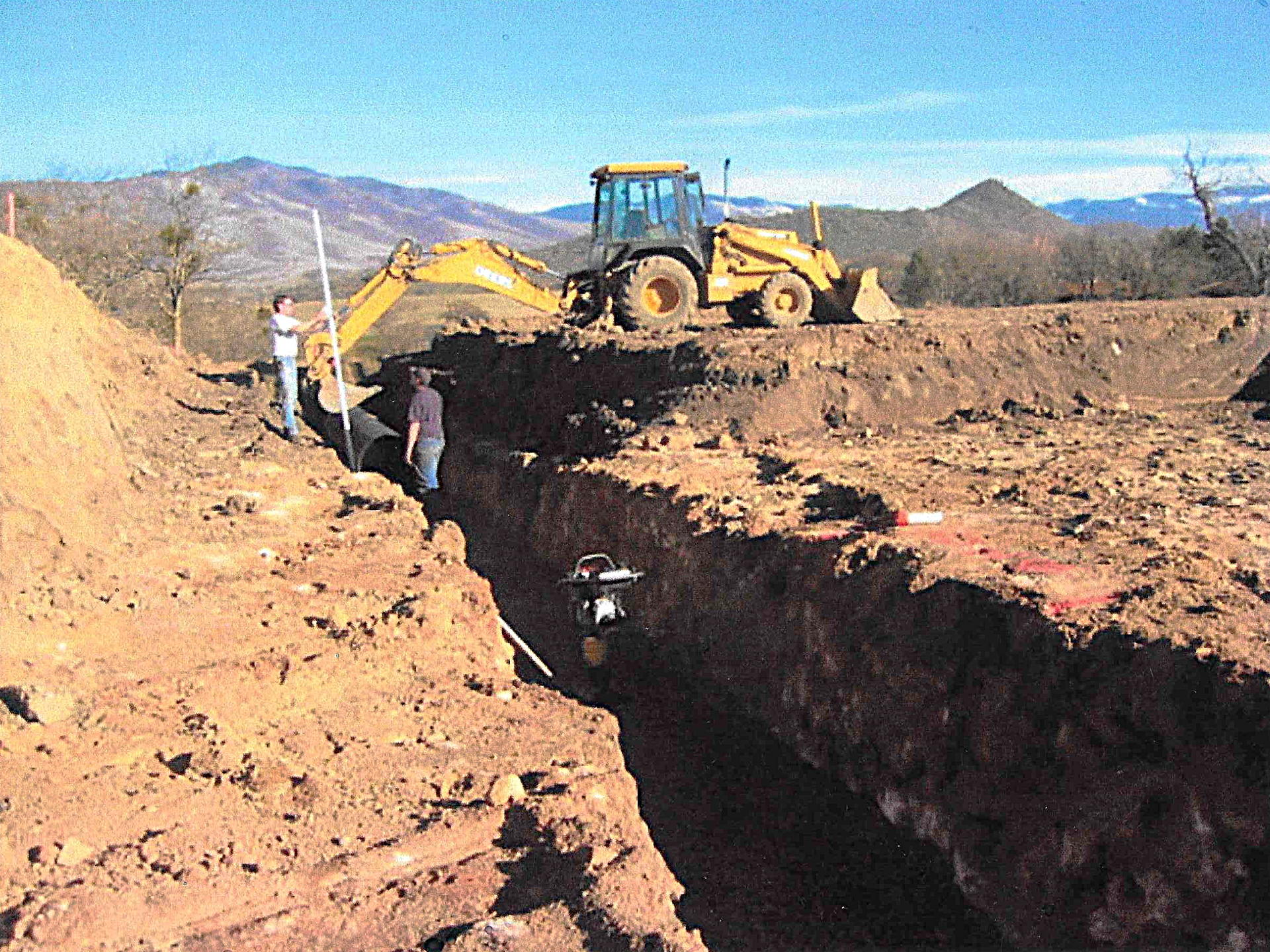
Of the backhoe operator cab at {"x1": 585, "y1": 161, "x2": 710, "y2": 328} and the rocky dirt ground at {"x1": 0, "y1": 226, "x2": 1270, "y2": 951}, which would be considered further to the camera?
the backhoe operator cab at {"x1": 585, "y1": 161, "x2": 710, "y2": 328}

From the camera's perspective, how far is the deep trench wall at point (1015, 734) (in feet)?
16.4

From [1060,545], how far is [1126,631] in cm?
193

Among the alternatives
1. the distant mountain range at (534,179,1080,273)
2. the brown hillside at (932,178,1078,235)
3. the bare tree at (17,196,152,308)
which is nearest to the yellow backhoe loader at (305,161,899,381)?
the bare tree at (17,196,152,308)

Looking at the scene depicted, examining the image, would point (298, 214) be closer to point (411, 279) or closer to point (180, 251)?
point (180, 251)

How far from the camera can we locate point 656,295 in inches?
715

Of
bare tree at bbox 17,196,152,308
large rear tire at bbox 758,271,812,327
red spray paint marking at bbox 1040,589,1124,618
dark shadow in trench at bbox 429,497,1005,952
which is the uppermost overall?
bare tree at bbox 17,196,152,308

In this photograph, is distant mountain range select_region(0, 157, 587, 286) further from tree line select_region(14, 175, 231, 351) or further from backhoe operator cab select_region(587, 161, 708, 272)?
backhoe operator cab select_region(587, 161, 708, 272)

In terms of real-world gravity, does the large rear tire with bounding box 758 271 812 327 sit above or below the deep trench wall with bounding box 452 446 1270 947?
above

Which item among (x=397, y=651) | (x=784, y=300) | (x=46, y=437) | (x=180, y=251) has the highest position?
(x=180, y=251)

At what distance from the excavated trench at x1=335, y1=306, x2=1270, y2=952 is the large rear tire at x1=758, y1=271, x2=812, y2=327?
309 inches

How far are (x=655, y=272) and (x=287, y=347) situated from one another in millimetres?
6667

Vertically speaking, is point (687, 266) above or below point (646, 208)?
below

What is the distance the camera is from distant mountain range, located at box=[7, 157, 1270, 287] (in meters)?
62.2

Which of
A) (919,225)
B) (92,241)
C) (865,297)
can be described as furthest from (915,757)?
(919,225)
